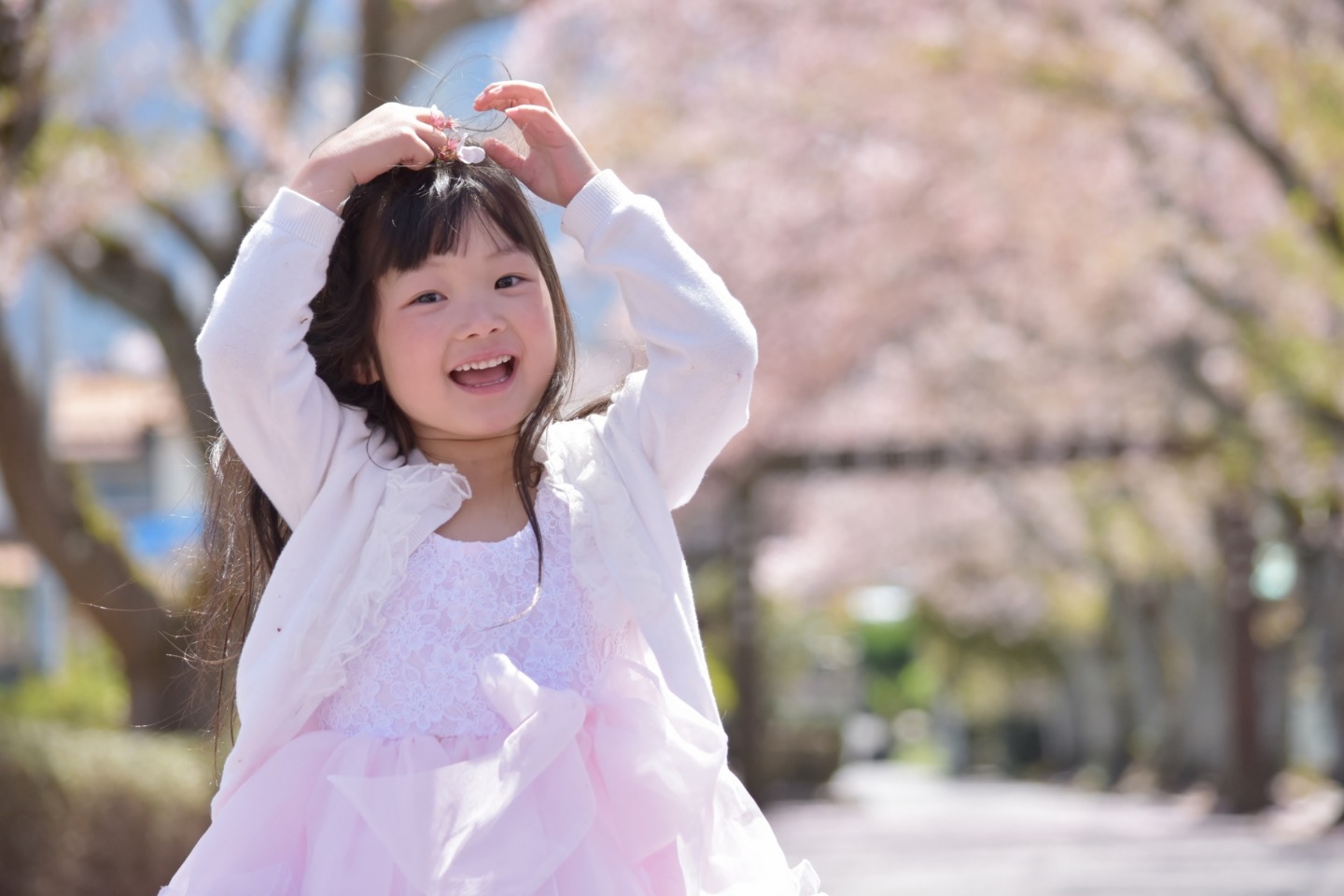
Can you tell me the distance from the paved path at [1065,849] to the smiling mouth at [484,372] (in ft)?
27.5

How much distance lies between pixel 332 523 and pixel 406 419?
0.21 m

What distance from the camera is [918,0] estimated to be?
39.1 ft

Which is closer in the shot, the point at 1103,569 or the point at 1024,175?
the point at 1024,175

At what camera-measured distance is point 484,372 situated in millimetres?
2338

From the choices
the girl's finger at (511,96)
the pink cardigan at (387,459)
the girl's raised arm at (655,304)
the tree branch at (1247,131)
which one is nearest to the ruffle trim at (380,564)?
the pink cardigan at (387,459)

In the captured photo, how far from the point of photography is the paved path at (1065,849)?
34.7 ft

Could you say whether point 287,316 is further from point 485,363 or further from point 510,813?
point 510,813

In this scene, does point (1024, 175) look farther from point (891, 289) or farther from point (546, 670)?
point (546, 670)

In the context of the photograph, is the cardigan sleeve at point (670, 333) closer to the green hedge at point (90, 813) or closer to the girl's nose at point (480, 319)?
the girl's nose at point (480, 319)

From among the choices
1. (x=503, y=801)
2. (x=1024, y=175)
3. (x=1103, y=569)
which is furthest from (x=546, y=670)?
(x=1103, y=569)

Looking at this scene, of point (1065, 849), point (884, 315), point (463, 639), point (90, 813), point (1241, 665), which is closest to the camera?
point (463, 639)

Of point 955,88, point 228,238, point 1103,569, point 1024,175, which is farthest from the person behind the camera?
point 1103,569

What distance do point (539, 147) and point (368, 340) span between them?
1.15ft

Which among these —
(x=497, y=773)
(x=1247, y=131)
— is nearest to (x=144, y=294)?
(x=1247, y=131)
